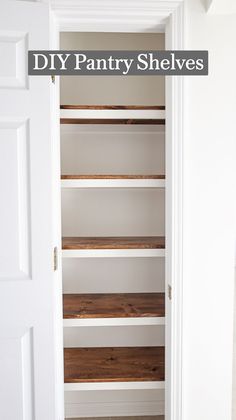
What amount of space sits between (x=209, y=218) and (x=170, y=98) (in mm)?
574

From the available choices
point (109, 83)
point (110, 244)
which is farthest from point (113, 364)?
point (109, 83)

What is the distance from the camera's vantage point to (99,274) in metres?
2.20

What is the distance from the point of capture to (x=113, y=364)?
78.9 inches

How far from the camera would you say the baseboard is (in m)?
A: 2.27

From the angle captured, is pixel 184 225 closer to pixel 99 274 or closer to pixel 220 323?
pixel 220 323

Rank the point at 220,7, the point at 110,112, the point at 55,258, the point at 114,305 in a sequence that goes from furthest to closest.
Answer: the point at 114,305 → the point at 110,112 → the point at 55,258 → the point at 220,7

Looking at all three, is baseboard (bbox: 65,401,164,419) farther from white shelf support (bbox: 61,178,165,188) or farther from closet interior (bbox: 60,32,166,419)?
white shelf support (bbox: 61,178,165,188)

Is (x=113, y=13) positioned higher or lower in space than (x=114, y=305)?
higher

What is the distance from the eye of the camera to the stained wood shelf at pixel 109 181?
179 cm

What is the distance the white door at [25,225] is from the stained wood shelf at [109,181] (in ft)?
0.83

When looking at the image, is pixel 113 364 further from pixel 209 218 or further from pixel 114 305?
pixel 209 218

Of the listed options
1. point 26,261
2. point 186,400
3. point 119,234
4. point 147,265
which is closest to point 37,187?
point 26,261

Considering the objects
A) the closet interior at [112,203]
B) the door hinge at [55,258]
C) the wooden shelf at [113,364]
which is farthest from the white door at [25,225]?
the closet interior at [112,203]

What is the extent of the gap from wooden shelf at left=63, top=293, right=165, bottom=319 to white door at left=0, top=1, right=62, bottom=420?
0.91 ft
